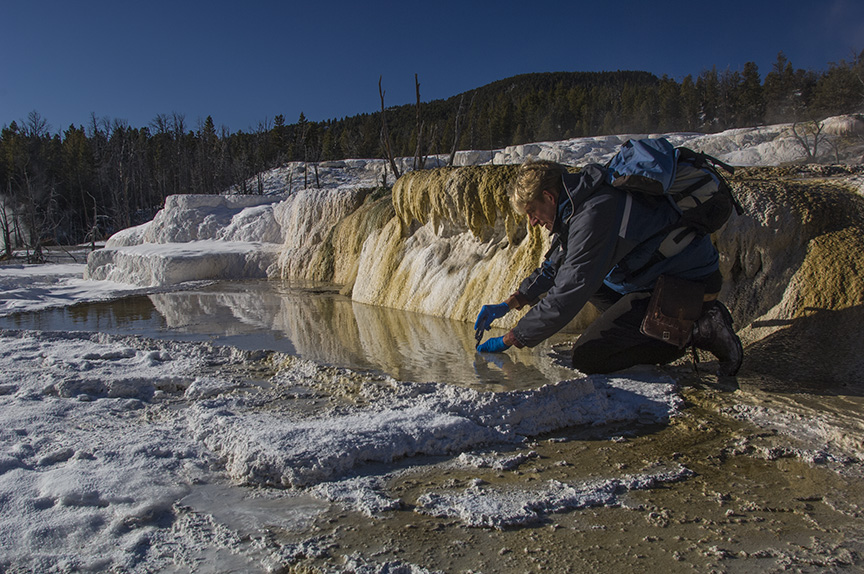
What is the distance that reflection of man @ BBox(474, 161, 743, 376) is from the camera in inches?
122

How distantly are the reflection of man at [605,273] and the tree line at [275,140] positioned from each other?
35.1 metres

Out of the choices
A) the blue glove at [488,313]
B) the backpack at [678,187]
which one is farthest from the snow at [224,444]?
the backpack at [678,187]

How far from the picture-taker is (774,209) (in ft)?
15.4

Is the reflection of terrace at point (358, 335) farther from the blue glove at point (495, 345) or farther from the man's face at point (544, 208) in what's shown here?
the man's face at point (544, 208)

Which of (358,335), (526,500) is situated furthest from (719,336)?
(358,335)

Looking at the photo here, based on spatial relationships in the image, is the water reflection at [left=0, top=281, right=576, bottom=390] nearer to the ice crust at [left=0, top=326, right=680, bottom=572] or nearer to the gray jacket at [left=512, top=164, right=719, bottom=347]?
the ice crust at [left=0, top=326, right=680, bottom=572]

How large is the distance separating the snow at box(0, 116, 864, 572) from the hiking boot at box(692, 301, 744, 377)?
392 millimetres

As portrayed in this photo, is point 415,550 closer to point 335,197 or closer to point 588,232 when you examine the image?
point 588,232

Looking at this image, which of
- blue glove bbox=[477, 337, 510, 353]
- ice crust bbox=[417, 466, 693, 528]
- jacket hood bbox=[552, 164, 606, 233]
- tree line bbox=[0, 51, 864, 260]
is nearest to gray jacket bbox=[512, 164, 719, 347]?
jacket hood bbox=[552, 164, 606, 233]

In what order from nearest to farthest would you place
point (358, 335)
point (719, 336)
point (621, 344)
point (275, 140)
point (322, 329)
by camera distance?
point (719, 336) < point (621, 344) < point (358, 335) < point (322, 329) < point (275, 140)

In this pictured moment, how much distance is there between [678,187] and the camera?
3342 millimetres

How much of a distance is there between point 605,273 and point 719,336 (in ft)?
3.47

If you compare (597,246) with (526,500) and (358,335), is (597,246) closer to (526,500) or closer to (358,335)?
(526,500)

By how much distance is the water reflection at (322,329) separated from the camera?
4.43m
